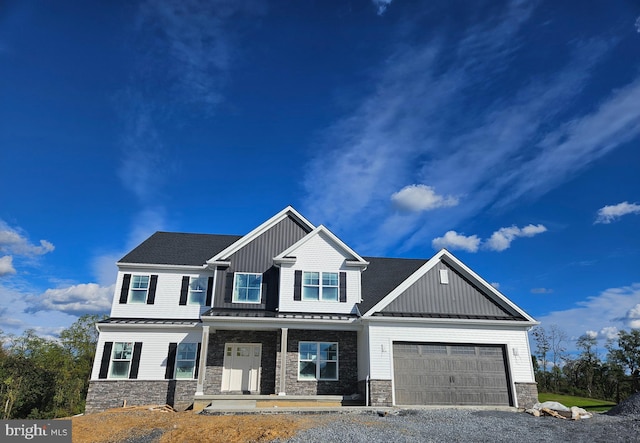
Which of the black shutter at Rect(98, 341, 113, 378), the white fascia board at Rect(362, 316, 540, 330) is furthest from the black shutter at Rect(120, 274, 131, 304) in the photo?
the white fascia board at Rect(362, 316, 540, 330)

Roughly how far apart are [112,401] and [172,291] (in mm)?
4924

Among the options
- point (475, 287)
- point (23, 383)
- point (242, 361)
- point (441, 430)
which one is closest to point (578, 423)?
point (441, 430)

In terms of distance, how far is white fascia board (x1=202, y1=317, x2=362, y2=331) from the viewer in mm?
16531

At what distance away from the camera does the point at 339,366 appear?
56.7ft

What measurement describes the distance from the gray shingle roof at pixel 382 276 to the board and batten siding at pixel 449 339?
1.76m

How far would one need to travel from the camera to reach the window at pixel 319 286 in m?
18.0

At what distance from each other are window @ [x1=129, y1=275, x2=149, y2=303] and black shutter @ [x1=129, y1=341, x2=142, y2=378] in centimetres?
197

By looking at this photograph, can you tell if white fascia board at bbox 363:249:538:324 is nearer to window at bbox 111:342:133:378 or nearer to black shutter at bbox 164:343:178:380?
black shutter at bbox 164:343:178:380

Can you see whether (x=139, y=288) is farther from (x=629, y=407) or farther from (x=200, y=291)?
(x=629, y=407)

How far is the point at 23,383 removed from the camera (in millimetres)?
19984

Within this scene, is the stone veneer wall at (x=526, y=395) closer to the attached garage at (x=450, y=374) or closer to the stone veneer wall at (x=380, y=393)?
the attached garage at (x=450, y=374)

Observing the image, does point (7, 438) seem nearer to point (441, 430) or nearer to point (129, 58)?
point (441, 430)

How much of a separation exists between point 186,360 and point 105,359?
10.9 ft

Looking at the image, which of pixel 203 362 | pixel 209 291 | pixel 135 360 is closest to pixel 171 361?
pixel 135 360
